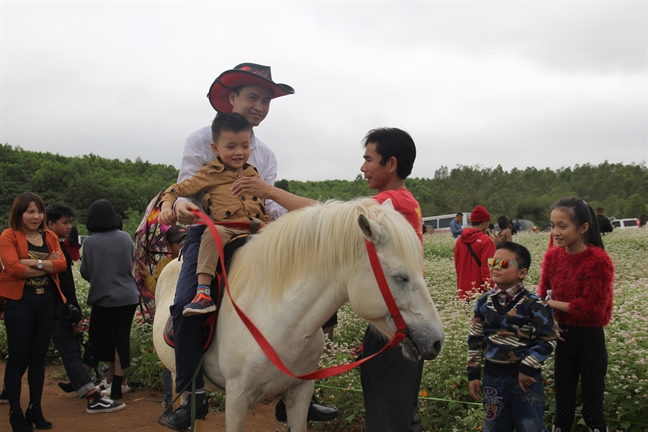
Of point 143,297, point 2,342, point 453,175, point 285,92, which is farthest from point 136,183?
point 285,92

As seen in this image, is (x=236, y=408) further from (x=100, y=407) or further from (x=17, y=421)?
(x=100, y=407)

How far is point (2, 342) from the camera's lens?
8.18m

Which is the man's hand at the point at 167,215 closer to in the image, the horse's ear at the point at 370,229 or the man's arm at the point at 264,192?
the man's arm at the point at 264,192

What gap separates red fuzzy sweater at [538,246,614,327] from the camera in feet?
11.3

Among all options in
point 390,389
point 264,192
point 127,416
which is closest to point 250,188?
point 264,192

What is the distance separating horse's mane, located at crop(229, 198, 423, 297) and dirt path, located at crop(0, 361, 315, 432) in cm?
276

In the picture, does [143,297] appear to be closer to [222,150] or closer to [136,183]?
[222,150]

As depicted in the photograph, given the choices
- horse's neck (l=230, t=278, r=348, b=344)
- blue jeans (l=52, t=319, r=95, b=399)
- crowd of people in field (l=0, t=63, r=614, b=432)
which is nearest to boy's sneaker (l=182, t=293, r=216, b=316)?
crowd of people in field (l=0, t=63, r=614, b=432)

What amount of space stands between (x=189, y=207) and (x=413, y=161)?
1430 millimetres

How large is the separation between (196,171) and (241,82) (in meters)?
0.80

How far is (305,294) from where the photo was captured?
2744mm

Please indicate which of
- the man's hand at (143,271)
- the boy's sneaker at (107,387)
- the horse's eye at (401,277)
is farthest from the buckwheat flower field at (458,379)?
the horse's eye at (401,277)

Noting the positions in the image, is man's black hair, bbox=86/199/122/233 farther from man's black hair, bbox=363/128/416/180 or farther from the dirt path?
man's black hair, bbox=363/128/416/180

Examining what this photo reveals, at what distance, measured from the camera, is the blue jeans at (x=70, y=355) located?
568cm
